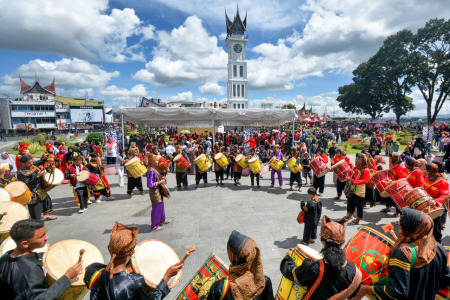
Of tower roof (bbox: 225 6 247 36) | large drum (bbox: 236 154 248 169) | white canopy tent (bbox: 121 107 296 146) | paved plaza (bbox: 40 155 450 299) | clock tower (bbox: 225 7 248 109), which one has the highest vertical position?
tower roof (bbox: 225 6 247 36)

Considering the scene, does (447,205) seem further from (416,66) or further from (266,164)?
(416,66)

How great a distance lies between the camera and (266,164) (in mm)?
11727

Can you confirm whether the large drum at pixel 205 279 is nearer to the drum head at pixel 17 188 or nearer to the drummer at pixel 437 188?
the drummer at pixel 437 188

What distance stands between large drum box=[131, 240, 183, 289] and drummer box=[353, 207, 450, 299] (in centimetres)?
187

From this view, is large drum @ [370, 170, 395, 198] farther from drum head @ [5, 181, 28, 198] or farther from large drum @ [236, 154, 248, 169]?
drum head @ [5, 181, 28, 198]

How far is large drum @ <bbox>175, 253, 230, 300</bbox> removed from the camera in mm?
2133

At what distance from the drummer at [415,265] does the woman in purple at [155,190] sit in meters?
4.19

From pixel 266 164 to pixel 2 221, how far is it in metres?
9.92

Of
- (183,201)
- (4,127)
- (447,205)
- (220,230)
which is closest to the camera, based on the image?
(447,205)

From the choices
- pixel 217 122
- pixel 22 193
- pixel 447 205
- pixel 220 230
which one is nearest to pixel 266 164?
pixel 217 122

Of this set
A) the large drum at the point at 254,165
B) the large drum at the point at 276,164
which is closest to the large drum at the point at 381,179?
the large drum at the point at 276,164


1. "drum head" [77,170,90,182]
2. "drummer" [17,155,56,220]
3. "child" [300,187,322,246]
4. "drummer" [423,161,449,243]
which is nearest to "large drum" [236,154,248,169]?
"child" [300,187,322,246]

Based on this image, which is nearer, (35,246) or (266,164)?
(35,246)

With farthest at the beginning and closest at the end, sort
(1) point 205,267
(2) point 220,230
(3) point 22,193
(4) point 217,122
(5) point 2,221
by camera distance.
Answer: (4) point 217,122, (2) point 220,230, (3) point 22,193, (5) point 2,221, (1) point 205,267
